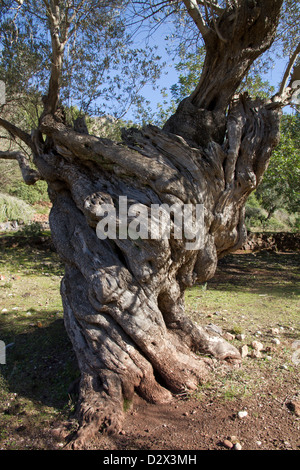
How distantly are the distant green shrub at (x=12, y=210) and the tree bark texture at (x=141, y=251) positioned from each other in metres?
11.3

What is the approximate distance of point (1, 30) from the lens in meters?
6.05

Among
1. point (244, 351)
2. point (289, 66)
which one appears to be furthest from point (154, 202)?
point (289, 66)

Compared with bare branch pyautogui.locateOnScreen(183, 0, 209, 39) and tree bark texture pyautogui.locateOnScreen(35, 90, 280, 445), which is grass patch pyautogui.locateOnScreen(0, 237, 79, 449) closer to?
tree bark texture pyautogui.locateOnScreen(35, 90, 280, 445)

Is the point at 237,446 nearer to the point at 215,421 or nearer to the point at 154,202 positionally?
the point at 215,421

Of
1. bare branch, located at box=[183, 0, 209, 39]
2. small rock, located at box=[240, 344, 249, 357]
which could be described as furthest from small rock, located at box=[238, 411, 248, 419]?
bare branch, located at box=[183, 0, 209, 39]

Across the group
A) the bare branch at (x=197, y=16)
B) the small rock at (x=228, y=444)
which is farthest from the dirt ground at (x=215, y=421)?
the bare branch at (x=197, y=16)

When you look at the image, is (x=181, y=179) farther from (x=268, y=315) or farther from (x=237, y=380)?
(x=268, y=315)

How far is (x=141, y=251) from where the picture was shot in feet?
11.7

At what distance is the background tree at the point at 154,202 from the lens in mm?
3451

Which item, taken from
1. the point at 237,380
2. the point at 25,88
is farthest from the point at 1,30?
the point at 237,380

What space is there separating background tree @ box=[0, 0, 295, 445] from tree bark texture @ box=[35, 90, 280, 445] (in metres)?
0.01

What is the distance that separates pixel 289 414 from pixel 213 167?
2.67 meters

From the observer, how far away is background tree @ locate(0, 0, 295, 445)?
3451mm

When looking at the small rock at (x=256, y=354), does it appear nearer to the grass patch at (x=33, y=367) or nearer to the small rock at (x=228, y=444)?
the small rock at (x=228, y=444)
